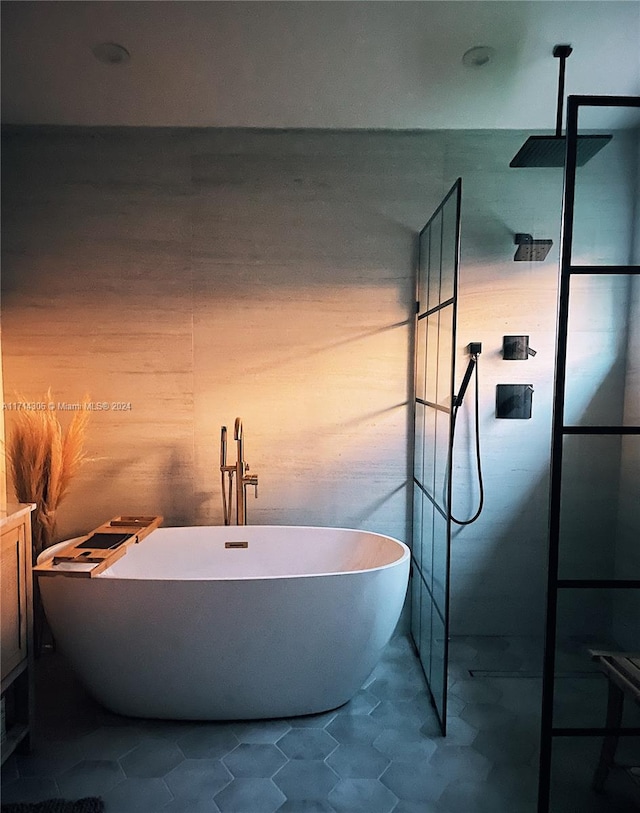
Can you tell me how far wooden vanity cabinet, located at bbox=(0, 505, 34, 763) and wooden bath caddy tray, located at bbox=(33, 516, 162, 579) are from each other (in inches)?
3.4

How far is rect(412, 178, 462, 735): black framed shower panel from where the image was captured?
2344 millimetres

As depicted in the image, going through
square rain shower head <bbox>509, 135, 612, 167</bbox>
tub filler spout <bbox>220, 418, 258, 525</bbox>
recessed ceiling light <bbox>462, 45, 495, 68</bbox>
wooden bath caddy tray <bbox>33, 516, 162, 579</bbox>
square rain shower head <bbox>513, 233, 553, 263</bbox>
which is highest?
recessed ceiling light <bbox>462, 45, 495, 68</bbox>

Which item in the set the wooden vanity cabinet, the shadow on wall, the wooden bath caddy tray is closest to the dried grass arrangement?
the wooden bath caddy tray

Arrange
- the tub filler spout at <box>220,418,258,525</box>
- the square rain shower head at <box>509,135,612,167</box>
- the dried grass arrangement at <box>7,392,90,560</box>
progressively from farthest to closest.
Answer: the tub filler spout at <box>220,418,258,525</box>, the dried grass arrangement at <box>7,392,90,560</box>, the square rain shower head at <box>509,135,612,167</box>

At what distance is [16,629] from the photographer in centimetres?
225

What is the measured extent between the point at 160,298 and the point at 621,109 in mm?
2319

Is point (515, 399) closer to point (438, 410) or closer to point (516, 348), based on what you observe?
point (516, 348)

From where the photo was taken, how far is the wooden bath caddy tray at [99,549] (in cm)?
228

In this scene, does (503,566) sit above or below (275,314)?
below

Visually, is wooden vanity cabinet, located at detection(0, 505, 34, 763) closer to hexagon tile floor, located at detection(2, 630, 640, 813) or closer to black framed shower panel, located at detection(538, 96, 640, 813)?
hexagon tile floor, located at detection(2, 630, 640, 813)

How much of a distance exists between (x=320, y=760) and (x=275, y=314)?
210 cm

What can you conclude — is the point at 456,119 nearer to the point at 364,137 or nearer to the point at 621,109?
the point at 364,137

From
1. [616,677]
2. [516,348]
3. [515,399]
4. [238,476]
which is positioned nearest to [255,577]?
[238,476]

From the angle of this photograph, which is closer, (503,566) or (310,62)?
(310,62)
